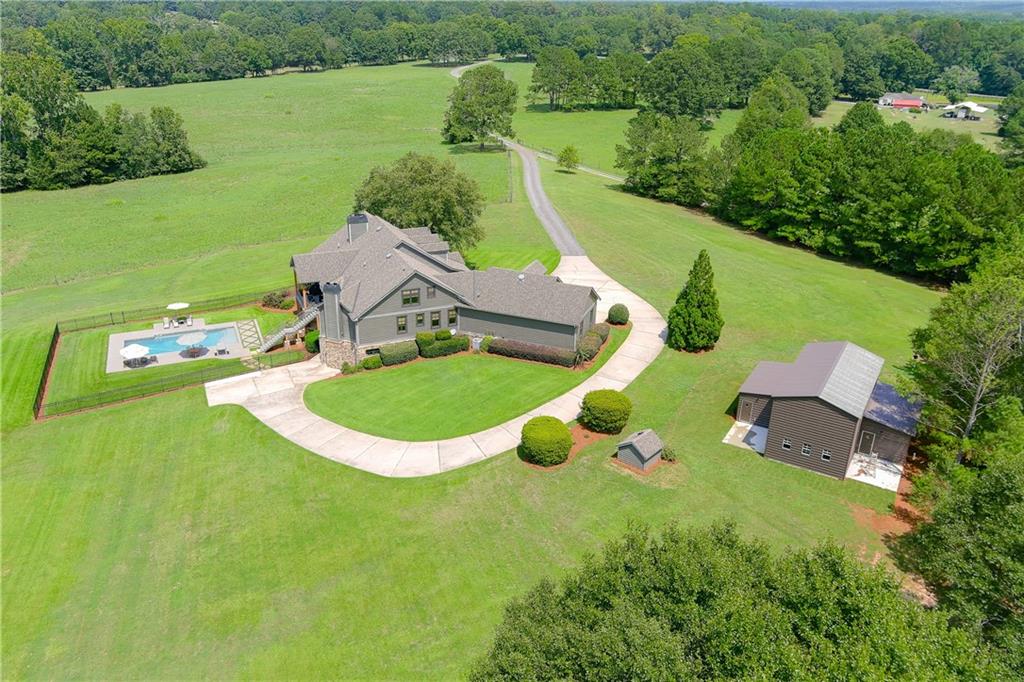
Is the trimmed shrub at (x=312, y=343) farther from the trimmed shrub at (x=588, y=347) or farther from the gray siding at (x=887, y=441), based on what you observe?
the gray siding at (x=887, y=441)

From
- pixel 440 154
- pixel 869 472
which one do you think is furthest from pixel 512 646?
pixel 440 154

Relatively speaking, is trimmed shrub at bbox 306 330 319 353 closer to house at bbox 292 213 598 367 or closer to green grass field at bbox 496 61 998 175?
house at bbox 292 213 598 367

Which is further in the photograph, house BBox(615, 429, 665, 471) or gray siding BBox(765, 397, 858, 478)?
house BBox(615, 429, 665, 471)

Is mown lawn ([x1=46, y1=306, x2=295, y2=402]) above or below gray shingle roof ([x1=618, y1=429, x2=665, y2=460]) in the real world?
below

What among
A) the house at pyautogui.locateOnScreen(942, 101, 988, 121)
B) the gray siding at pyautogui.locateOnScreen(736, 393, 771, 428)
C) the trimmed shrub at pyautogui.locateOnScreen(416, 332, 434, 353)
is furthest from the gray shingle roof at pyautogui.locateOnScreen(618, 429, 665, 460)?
the house at pyautogui.locateOnScreen(942, 101, 988, 121)

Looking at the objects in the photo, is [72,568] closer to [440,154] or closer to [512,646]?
[512,646]

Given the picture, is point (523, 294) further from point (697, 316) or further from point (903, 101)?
point (903, 101)
